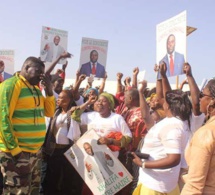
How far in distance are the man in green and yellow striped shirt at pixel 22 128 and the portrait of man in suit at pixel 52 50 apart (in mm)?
2677

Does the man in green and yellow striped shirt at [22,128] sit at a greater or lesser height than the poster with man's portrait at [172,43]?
lesser

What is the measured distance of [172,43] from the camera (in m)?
4.59

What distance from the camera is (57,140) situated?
15.8ft

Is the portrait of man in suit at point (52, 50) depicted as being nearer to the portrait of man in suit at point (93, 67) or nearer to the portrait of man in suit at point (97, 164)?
the portrait of man in suit at point (93, 67)

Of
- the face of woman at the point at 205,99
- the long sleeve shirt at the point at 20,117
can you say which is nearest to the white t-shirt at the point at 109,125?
the long sleeve shirt at the point at 20,117

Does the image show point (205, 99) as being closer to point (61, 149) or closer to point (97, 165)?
point (97, 165)

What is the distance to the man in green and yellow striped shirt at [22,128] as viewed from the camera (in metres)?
3.53

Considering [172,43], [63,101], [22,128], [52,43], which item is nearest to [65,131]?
[63,101]

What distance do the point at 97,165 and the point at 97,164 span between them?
0.5 inches

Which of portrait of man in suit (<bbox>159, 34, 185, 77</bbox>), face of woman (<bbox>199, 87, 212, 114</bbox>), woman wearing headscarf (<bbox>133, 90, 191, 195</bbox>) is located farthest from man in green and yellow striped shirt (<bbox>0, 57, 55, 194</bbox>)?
face of woman (<bbox>199, 87, 212, 114</bbox>)

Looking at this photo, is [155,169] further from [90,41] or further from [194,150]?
[90,41]

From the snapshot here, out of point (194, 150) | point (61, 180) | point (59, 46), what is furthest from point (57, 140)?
point (194, 150)

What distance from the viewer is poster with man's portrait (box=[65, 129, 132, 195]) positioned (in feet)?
13.6

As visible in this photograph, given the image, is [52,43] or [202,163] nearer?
[202,163]
